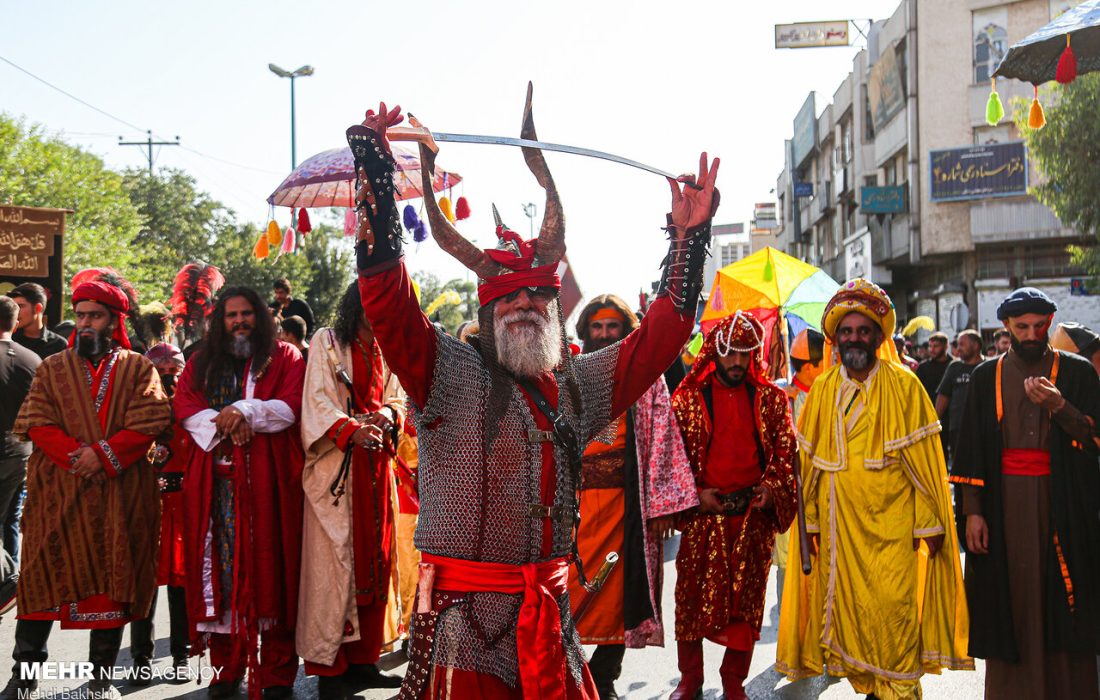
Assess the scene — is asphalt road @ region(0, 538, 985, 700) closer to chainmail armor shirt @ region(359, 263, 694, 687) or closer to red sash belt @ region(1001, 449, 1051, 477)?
red sash belt @ region(1001, 449, 1051, 477)

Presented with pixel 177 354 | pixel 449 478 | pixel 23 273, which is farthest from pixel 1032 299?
pixel 23 273

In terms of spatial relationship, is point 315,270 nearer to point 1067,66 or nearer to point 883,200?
point 883,200

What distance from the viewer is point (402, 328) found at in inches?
126

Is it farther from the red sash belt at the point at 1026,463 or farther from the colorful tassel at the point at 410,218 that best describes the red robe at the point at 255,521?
the red sash belt at the point at 1026,463

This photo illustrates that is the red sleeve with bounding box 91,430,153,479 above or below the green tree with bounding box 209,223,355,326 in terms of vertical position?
below

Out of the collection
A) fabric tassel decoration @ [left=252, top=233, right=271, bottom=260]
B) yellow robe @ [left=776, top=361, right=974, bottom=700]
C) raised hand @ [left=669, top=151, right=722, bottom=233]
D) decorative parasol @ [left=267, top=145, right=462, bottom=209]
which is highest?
decorative parasol @ [left=267, top=145, right=462, bottom=209]

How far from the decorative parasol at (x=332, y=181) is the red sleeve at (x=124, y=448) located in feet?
7.67

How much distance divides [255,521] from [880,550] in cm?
347

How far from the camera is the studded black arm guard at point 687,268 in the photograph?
142 inches

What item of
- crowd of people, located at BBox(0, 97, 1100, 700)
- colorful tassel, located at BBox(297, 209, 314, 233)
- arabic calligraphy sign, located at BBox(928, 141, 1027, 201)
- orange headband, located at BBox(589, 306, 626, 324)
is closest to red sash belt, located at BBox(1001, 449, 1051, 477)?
crowd of people, located at BBox(0, 97, 1100, 700)

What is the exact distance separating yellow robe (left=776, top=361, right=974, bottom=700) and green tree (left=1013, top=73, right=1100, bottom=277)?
2038 cm

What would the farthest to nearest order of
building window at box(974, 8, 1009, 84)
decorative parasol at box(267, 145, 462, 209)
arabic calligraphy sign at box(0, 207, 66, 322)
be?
building window at box(974, 8, 1009, 84)
arabic calligraphy sign at box(0, 207, 66, 322)
decorative parasol at box(267, 145, 462, 209)

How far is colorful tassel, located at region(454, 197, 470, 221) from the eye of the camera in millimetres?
7820

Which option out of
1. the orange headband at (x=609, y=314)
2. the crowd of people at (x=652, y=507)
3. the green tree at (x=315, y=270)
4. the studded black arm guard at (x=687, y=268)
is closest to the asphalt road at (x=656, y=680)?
the crowd of people at (x=652, y=507)
